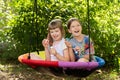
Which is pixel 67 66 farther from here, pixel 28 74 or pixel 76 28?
pixel 28 74

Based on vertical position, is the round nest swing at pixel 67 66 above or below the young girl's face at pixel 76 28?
below

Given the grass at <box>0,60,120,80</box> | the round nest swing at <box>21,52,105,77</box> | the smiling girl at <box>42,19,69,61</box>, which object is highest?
the smiling girl at <box>42,19,69,61</box>

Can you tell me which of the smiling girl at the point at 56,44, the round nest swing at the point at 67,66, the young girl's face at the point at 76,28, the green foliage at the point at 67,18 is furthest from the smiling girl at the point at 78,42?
the green foliage at the point at 67,18

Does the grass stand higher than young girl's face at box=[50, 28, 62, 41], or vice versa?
young girl's face at box=[50, 28, 62, 41]

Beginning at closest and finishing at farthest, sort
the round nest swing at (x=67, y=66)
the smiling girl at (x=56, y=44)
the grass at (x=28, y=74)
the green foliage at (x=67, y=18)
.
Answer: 1. the round nest swing at (x=67, y=66)
2. the smiling girl at (x=56, y=44)
3. the grass at (x=28, y=74)
4. the green foliage at (x=67, y=18)

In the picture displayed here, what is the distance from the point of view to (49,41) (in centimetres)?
360

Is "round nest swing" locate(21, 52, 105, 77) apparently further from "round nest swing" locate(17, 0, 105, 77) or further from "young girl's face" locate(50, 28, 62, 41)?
"young girl's face" locate(50, 28, 62, 41)

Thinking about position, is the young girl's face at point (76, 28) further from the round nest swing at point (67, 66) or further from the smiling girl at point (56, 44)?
the round nest swing at point (67, 66)

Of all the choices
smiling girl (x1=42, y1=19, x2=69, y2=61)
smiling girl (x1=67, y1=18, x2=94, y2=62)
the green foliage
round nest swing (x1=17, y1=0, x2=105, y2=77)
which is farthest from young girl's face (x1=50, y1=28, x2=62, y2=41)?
the green foliage

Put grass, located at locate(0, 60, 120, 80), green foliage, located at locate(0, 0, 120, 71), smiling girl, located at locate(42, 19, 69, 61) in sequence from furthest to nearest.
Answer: green foliage, located at locate(0, 0, 120, 71) < grass, located at locate(0, 60, 120, 80) < smiling girl, located at locate(42, 19, 69, 61)

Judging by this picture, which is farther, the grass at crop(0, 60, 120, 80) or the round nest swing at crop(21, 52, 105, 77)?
the grass at crop(0, 60, 120, 80)

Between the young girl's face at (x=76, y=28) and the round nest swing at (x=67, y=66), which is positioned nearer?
the round nest swing at (x=67, y=66)

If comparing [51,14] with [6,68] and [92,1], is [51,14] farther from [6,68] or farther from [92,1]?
[6,68]

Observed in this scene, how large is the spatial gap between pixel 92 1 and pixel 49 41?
2113 mm
